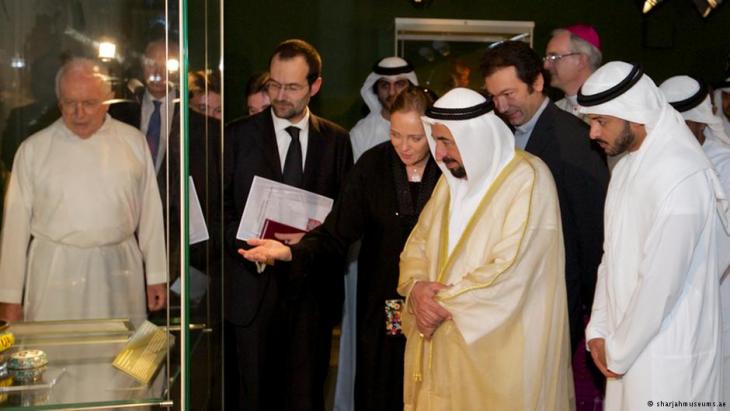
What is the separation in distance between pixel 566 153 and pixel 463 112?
66 centimetres

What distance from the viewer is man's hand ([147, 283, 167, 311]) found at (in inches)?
62.2

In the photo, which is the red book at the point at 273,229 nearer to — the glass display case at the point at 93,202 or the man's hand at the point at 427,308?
the man's hand at the point at 427,308

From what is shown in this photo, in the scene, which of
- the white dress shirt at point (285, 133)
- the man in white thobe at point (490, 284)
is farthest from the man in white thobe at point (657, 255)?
the white dress shirt at point (285, 133)

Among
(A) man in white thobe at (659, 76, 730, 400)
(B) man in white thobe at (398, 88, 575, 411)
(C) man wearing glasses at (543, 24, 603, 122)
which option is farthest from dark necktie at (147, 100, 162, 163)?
(C) man wearing glasses at (543, 24, 603, 122)

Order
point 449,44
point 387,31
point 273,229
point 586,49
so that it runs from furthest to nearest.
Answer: point 449,44, point 387,31, point 586,49, point 273,229

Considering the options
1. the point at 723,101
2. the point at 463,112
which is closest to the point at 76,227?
the point at 463,112

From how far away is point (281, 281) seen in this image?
3.67 meters

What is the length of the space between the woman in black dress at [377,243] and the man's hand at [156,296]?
5.26ft

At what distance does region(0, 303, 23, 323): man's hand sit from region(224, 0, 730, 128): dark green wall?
4.63 meters

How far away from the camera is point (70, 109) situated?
1.67 m

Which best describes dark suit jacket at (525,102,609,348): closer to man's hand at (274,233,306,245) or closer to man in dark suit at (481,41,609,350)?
man in dark suit at (481,41,609,350)

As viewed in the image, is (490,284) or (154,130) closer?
(154,130)

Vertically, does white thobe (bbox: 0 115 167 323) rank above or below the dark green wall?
below

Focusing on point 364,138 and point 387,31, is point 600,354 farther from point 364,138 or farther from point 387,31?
point 387,31
